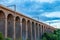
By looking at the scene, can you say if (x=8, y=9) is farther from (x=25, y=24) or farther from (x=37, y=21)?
(x=37, y=21)

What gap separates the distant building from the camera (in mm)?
19594

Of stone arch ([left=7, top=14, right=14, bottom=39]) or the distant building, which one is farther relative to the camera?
stone arch ([left=7, top=14, right=14, bottom=39])

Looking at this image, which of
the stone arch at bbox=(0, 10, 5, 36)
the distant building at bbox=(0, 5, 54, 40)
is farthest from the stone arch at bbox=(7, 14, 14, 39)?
the stone arch at bbox=(0, 10, 5, 36)

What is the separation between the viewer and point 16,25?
24469 mm

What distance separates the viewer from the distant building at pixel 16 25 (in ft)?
64.3

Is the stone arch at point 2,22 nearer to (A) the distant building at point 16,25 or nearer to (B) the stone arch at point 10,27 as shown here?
(A) the distant building at point 16,25

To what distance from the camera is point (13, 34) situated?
71.6 ft

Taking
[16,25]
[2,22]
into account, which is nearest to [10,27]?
[2,22]

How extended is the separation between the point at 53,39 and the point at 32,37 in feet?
11.6

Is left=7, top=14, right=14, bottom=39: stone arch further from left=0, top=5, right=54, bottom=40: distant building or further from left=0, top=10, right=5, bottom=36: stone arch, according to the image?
left=0, top=10, right=5, bottom=36: stone arch

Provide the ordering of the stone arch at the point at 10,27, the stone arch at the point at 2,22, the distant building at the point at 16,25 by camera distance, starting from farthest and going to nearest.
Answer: the stone arch at the point at 10,27 < the distant building at the point at 16,25 < the stone arch at the point at 2,22

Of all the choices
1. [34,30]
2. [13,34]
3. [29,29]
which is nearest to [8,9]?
[13,34]

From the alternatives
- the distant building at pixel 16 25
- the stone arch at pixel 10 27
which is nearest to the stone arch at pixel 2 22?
the distant building at pixel 16 25

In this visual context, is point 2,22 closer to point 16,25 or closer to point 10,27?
point 10,27
